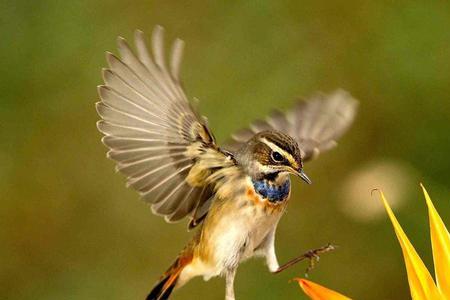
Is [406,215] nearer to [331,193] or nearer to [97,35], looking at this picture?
[331,193]

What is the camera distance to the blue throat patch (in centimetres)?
252

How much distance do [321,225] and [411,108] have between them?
552mm

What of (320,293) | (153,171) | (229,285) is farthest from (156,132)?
(320,293)

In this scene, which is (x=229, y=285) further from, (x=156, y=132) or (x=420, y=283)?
(x=420, y=283)

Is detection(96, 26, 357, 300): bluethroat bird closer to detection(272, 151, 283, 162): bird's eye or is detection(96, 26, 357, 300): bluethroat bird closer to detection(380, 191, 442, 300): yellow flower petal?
detection(272, 151, 283, 162): bird's eye

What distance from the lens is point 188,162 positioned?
99.3 inches

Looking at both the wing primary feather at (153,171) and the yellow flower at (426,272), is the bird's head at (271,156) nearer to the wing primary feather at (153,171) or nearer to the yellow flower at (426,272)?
the wing primary feather at (153,171)

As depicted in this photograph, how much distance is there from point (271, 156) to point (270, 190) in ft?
0.33

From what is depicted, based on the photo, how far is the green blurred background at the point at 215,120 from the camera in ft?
14.0

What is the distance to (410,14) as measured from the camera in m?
4.39

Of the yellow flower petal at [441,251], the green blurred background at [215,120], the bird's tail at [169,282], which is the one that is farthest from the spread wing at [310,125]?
the green blurred background at [215,120]

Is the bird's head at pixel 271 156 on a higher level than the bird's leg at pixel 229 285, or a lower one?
higher

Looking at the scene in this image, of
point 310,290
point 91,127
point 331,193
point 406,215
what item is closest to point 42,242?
point 91,127

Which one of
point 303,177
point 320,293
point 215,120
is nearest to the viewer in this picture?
point 320,293
